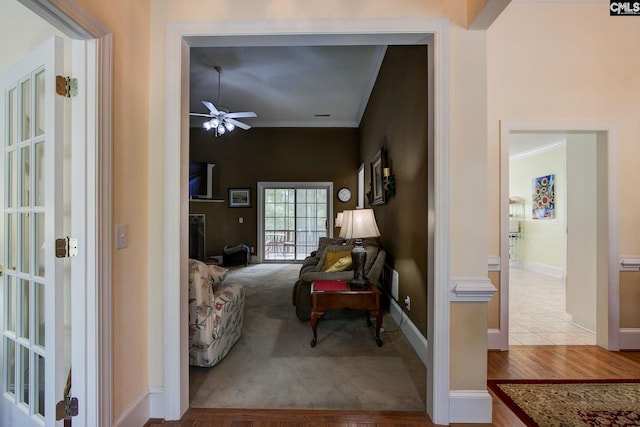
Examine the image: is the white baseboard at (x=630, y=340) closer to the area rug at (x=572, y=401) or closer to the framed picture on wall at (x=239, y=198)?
the area rug at (x=572, y=401)

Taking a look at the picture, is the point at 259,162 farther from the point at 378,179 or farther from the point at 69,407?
the point at 69,407

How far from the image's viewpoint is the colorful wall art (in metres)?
6.51

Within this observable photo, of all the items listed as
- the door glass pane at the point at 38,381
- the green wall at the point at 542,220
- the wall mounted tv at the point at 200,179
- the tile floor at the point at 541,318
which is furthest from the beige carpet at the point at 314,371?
the green wall at the point at 542,220

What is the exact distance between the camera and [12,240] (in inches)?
63.5

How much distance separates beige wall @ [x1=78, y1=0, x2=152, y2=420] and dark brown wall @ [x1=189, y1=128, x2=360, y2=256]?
18.4ft

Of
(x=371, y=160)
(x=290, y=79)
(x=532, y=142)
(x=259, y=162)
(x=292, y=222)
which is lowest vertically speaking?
(x=292, y=222)

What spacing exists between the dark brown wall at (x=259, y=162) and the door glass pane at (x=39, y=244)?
586 cm

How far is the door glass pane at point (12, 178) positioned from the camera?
1.58 metres

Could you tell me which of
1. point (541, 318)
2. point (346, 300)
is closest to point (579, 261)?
point (541, 318)

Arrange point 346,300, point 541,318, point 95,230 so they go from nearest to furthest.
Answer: point 95,230
point 346,300
point 541,318

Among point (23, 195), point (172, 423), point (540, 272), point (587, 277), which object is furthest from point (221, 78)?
point (540, 272)

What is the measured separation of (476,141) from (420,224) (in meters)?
0.93

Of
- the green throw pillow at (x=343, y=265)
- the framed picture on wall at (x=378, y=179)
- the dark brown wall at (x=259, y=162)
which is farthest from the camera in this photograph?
the dark brown wall at (x=259, y=162)

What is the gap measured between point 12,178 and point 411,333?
308 centimetres
